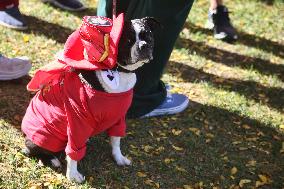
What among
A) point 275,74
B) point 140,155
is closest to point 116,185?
point 140,155

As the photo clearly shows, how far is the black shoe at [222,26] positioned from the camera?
19.2ft

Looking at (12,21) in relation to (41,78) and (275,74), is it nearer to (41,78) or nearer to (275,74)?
(41,78)

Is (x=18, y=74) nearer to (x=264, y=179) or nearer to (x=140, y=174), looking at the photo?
(x=140, y=174)

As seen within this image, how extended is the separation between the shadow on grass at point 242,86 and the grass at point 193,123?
0.01 m

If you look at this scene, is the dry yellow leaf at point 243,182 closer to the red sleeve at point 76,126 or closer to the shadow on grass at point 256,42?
the red sleeve at point 76,126

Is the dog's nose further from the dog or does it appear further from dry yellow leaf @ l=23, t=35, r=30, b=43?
dry yellow leaf @ l=23, t=35, r=30, b=43

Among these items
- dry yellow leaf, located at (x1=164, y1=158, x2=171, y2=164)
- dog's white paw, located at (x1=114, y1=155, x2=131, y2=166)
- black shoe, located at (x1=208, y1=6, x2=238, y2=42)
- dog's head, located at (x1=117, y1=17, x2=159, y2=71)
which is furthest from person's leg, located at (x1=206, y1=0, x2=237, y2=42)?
dog's head, located at (x1=117, y1=17, x2=159, y2=71)

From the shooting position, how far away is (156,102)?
4207 mm

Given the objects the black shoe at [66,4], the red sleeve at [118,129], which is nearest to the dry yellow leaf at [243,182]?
the red sleeve at [118,129]

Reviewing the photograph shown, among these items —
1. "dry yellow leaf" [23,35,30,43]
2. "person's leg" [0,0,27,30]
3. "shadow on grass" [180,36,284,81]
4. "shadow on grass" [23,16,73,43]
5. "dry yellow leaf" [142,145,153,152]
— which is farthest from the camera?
"shadow on grass" [180,36,284,81]

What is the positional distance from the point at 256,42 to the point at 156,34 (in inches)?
108

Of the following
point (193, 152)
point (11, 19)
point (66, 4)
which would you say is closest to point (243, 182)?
point (193, 152)

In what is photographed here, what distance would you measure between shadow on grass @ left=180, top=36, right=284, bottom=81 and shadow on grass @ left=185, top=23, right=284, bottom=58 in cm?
34

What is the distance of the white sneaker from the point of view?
417 centimetres
